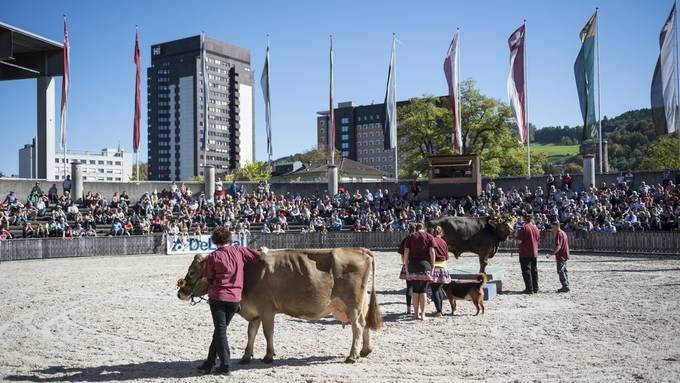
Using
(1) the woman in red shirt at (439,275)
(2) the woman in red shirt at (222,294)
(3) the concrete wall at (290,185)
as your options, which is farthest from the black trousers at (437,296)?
(3) the concrete wall at (290,185)

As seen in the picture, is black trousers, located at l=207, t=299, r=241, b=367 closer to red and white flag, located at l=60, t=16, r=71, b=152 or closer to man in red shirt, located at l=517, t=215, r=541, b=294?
man in red shirt, located at l=517, t=215, r=541, b=294

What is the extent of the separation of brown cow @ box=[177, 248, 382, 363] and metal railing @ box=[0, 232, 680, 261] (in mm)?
22669

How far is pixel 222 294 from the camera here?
27.2 ft

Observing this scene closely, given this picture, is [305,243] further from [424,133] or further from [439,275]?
[424,133]

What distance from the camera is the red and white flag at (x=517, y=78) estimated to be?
3559 centimetres

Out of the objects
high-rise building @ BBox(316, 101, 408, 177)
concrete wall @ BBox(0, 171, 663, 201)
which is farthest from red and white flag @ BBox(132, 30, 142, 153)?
high-rise building @ BBox(316, 101, 408, 177)

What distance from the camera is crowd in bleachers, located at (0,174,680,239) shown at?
1197 inches

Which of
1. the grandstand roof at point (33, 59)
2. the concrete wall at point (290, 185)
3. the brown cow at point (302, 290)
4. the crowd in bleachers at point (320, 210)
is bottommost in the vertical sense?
the brown cow at point (302, 290)

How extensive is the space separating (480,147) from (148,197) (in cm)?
3940

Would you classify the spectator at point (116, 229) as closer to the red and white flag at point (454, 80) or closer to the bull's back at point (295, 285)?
the red and white flag at point (454, 80)

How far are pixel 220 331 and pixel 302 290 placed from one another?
1.32m

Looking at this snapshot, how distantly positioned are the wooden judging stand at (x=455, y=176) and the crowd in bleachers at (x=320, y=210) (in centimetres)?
68

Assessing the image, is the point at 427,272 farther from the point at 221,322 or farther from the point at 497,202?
the point at 497,202

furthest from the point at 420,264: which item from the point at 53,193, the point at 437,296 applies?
the point at 53,193
